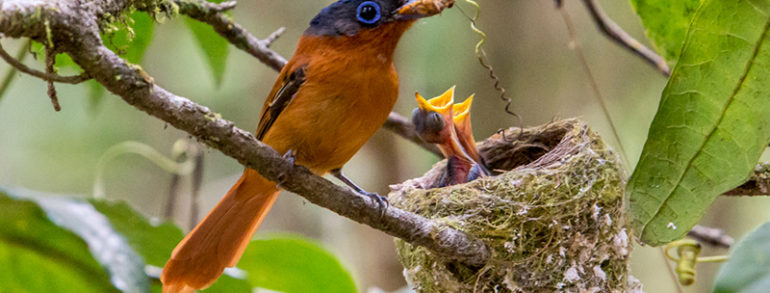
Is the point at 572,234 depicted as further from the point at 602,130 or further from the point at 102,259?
the point at 602,130

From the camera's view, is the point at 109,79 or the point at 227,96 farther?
the point at 227,96

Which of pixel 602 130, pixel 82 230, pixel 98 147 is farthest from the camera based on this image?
pixel 98 147

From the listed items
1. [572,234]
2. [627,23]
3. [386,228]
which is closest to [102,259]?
[386,228]

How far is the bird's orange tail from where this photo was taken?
2.57m

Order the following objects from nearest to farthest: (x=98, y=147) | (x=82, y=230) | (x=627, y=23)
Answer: (x=82, y=230) < (x=627, y=23) < (x=98, y=147)

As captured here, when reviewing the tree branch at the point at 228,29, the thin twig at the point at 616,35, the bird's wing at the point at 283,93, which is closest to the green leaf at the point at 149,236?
the bird's wing at the point at 283,93

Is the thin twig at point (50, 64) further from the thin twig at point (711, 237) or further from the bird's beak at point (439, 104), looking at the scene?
the thin twig at point (711, 237)

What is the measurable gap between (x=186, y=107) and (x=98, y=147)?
210 inches

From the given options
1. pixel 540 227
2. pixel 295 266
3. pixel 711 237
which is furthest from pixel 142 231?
pixel 711 237

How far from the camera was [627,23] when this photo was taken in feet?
19.4

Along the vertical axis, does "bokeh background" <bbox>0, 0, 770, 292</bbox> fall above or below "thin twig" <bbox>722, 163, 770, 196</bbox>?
below

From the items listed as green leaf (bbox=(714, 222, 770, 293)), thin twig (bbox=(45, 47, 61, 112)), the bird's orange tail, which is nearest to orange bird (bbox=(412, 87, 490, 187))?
the bird's orange tail

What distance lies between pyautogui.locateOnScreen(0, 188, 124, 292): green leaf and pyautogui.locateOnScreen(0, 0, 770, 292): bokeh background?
145 centimetres

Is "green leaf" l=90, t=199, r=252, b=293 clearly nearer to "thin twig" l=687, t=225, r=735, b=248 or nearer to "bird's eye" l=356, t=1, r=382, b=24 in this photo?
"bird's eye" l=356, t=1, r=382, b=24
